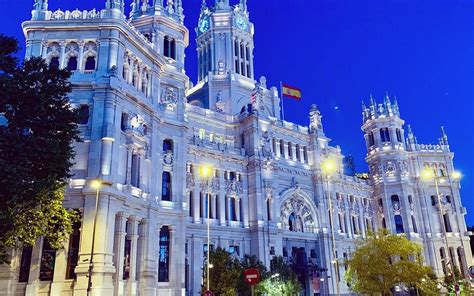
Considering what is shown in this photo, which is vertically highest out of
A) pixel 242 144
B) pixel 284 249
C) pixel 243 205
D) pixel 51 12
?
pixel 51 12

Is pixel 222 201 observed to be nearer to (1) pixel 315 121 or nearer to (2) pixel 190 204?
(2) pixel 190 204

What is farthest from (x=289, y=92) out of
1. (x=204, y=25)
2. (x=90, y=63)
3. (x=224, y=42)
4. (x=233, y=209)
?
(x=90, y=63)

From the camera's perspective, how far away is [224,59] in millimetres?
69562

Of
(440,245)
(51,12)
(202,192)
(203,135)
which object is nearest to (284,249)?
(202,192)

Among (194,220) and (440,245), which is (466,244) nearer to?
(440,245)

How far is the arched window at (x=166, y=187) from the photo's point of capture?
4053 cm

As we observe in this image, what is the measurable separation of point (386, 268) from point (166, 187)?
69.1 feet

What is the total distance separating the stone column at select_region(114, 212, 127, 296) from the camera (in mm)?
32156

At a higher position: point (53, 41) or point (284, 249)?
point (53, 41)

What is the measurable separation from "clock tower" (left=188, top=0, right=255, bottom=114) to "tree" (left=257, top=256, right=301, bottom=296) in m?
26.1

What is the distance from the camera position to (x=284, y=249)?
185 ft

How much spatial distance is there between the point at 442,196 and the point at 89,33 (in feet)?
220

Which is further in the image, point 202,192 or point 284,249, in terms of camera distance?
point 284,249

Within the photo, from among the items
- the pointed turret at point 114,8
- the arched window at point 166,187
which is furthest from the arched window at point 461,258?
the pointed turret at point 114,8
